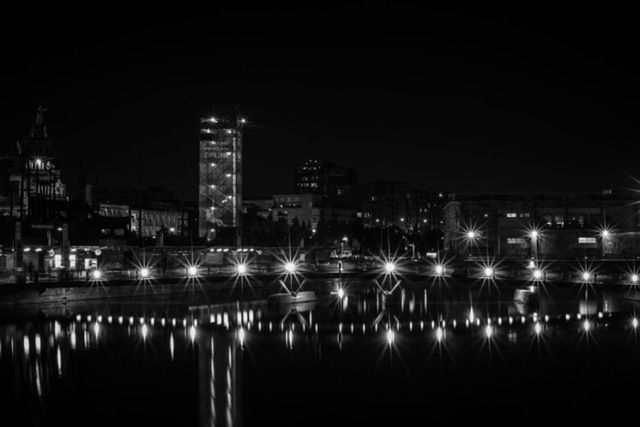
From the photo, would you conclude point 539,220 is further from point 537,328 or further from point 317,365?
point 317,365

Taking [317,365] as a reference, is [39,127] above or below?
above

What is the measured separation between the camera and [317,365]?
39625mm

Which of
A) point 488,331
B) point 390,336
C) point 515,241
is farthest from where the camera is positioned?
point 515,241

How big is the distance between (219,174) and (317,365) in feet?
308

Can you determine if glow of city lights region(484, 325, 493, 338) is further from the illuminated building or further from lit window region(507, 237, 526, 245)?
the illuminated building

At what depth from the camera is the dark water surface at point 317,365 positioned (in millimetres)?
30516

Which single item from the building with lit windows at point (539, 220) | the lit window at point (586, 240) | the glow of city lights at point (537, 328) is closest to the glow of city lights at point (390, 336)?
the glow of city lights at point (537, 328)

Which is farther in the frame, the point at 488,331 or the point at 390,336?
the point at 488,331

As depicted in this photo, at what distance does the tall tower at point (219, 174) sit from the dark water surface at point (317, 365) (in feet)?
220

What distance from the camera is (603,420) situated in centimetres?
2928

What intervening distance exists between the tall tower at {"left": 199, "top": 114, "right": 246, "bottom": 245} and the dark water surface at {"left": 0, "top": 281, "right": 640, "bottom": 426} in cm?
6700

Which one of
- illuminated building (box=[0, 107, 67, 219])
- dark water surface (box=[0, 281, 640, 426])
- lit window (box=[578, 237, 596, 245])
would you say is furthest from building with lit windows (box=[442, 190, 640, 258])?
illuminated building (box=[0, 107, 67, 219])

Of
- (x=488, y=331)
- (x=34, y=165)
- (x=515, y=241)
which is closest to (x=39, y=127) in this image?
(x=34, y=165)

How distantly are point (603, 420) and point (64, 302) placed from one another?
43.9 m
